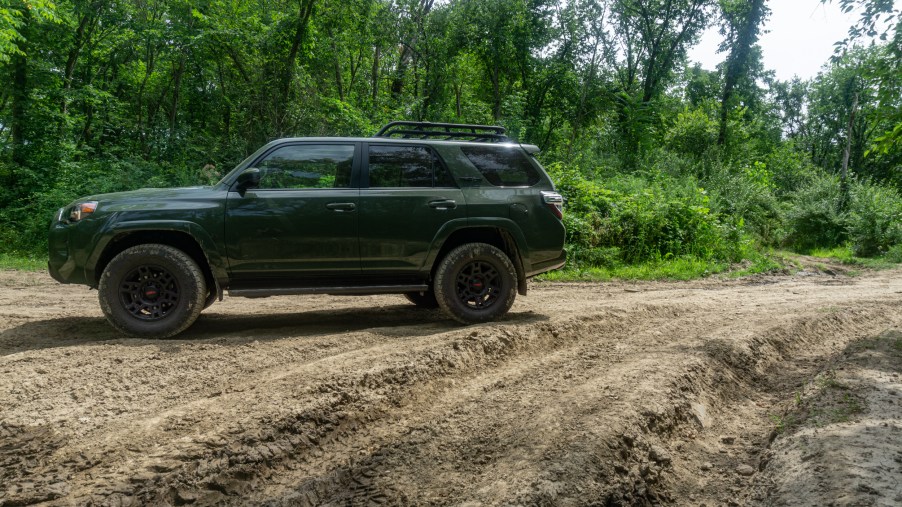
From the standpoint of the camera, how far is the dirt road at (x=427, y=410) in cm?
296

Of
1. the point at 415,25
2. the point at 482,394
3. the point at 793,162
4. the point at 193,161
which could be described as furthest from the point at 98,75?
the point at 793,162

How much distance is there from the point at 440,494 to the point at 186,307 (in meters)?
3.58

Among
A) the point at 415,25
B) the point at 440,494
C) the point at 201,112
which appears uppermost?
the point at 415,25

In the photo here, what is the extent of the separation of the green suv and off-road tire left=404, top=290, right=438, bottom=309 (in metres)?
0.78

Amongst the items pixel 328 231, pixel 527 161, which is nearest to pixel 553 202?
pixel 527 161

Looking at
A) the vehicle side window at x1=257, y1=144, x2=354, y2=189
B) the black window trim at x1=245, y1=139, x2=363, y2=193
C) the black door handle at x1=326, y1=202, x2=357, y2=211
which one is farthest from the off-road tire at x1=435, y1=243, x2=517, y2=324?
the vehicle side window at x1=257, y1=144, x2=354, y2=189

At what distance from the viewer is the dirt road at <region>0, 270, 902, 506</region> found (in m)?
2.96

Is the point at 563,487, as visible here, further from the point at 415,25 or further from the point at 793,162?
the point at 793,162

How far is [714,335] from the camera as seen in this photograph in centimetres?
596

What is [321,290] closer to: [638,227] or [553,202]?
[553,202]

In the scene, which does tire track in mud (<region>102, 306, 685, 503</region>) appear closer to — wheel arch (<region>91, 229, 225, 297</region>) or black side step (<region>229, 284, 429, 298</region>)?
black side step (<region>229, 284, 429, 298</region>)

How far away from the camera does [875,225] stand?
55.9 ft

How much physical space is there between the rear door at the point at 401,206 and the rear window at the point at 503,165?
40cm

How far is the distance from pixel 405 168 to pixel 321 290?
157 cm
